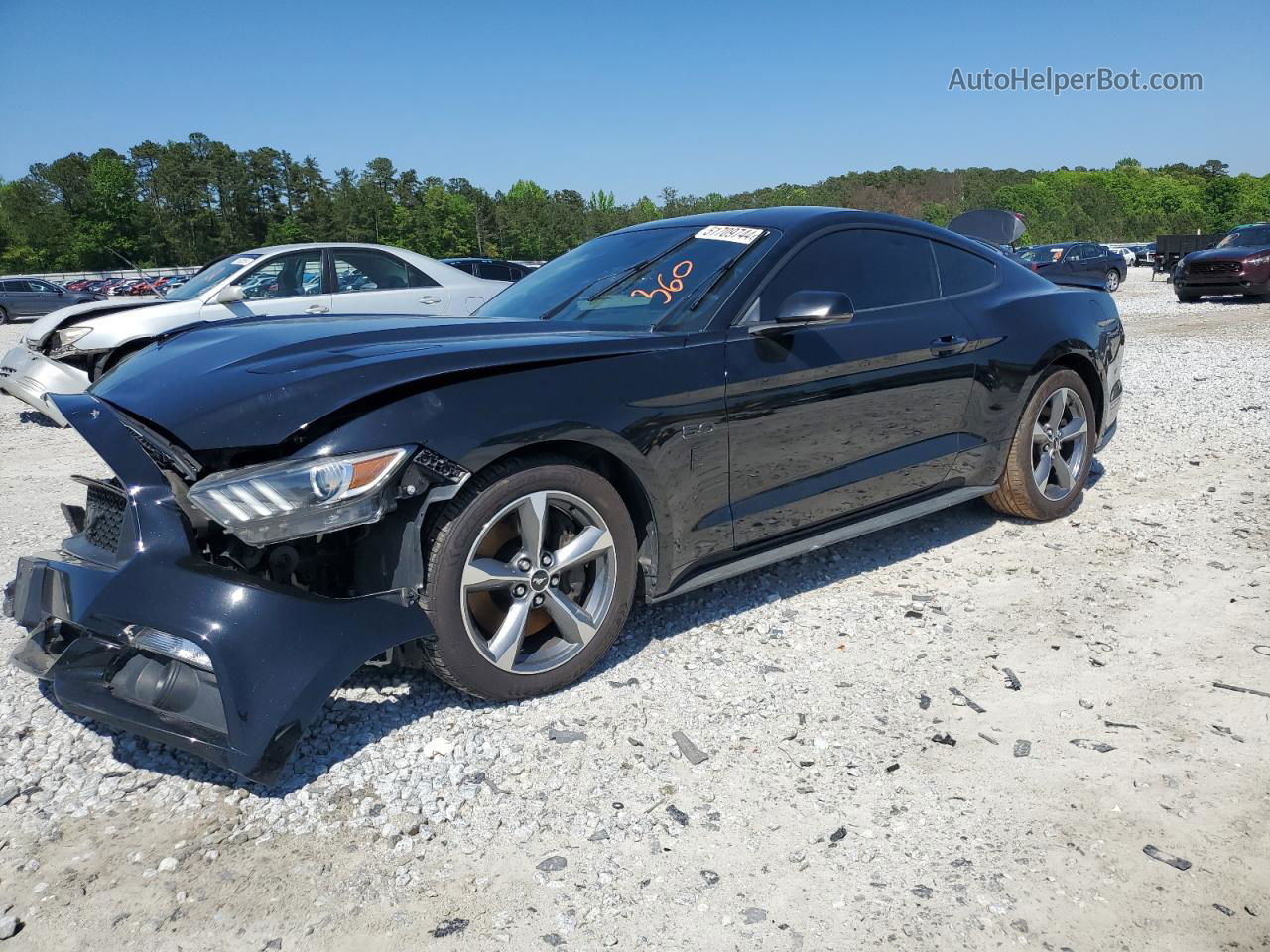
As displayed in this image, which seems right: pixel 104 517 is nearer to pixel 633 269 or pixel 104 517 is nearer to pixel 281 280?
pixel 633 269

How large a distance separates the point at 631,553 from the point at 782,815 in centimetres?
98

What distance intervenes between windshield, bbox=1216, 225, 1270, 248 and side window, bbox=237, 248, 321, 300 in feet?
58.9

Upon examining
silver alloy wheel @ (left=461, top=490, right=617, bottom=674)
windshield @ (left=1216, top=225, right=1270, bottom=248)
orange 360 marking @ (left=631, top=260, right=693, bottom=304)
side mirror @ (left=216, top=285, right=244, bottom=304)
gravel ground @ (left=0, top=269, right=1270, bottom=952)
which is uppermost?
windshield @ (left=1216, top=225, right=1270, bottom=248)

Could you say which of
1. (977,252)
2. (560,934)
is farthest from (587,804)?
(977,252)

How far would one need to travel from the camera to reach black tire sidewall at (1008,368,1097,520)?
14.6 ft

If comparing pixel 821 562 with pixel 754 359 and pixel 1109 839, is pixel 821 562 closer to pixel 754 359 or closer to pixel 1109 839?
pixel 754 359

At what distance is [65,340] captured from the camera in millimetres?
7836

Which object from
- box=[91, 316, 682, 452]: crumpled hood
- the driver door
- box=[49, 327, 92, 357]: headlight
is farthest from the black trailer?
box=[91, 316, 682, 452]: crumpled hood

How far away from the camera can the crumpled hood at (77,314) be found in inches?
310

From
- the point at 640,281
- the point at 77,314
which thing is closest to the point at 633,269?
the point at 640,281

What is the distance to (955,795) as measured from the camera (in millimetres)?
2447

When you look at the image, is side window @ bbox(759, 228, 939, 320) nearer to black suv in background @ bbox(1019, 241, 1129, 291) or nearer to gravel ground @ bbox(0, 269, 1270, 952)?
gravel ground @ bbox(0, 269, 1270, 952)

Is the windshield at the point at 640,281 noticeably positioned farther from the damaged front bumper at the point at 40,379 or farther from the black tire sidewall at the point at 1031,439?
the damaged front bumper at the point at 40,379

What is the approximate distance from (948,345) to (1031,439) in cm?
84
